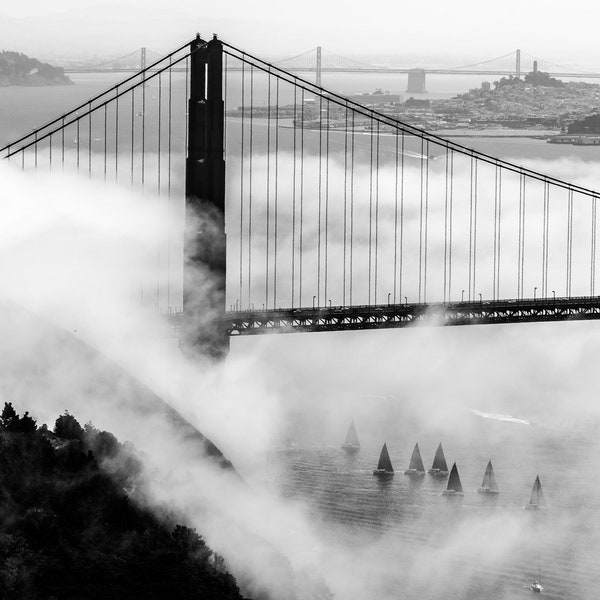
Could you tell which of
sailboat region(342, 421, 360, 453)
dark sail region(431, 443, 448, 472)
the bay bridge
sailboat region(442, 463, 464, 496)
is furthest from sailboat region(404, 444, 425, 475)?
the bay bridge

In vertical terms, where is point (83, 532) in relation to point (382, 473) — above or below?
above

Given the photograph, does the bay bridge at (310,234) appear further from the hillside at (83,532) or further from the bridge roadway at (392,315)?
the hillside at (83,532)

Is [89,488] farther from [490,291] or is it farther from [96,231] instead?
[490,291]

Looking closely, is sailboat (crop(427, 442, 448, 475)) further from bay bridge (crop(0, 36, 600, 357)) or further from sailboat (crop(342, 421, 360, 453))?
bay bridge (crop(0, 36, 600, 357))

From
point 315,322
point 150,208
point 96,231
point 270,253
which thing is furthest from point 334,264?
point 315,322

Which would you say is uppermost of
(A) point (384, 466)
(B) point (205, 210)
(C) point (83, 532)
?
(B) point (205, 210)

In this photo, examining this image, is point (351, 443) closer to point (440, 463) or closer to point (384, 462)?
point (384, 462)

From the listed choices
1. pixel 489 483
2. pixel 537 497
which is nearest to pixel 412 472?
pixel 489 483
